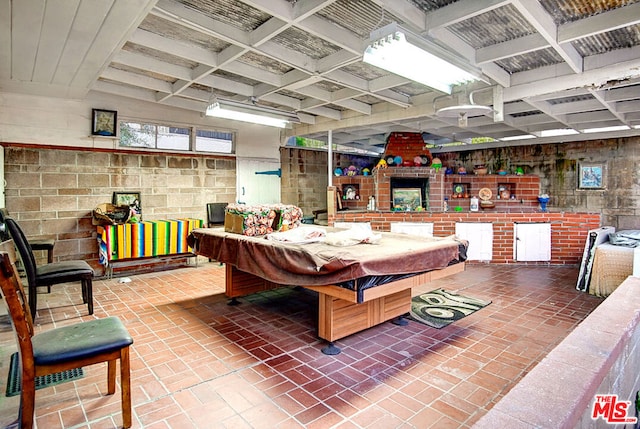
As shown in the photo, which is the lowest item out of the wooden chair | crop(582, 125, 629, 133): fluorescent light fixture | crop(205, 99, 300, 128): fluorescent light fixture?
the wooden chair

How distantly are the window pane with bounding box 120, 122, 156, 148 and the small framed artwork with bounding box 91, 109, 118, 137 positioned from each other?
20 centimetres

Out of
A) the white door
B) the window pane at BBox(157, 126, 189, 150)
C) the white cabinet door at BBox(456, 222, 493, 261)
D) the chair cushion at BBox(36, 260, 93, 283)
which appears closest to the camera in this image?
the chair cushion at BBox(36, 260, 93, 283)

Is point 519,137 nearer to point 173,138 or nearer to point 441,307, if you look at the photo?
point 441,307

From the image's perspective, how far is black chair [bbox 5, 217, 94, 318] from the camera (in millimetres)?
3596

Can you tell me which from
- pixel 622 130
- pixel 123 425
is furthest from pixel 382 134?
pixel 123 425

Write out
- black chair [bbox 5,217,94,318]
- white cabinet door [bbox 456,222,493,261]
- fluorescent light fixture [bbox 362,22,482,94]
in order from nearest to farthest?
fluorescent light fixture [bbox 362,22,482,94] < black chair [bbox 5,217,94,318] < white cabinet door [bbox 456,222,493,261]

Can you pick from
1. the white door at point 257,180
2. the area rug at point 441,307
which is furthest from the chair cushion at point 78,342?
the white door at point 257,180

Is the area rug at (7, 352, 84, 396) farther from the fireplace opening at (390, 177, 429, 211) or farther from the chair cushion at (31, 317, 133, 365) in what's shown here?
the fireplace opening at (390, 177, 429, 211)

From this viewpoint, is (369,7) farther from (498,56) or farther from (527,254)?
(527,254)

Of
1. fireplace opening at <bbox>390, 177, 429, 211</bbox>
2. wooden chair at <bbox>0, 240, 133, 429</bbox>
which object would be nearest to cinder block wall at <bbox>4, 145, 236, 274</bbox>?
wooden chair at <bbox>0, 240, 133, 429</bbox>

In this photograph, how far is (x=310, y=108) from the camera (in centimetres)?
646

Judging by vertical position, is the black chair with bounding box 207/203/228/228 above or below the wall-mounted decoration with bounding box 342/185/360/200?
below

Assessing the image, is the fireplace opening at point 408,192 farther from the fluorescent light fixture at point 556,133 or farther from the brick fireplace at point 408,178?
the fluorescent light fixture at point 556,133

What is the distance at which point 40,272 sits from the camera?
383 cm
